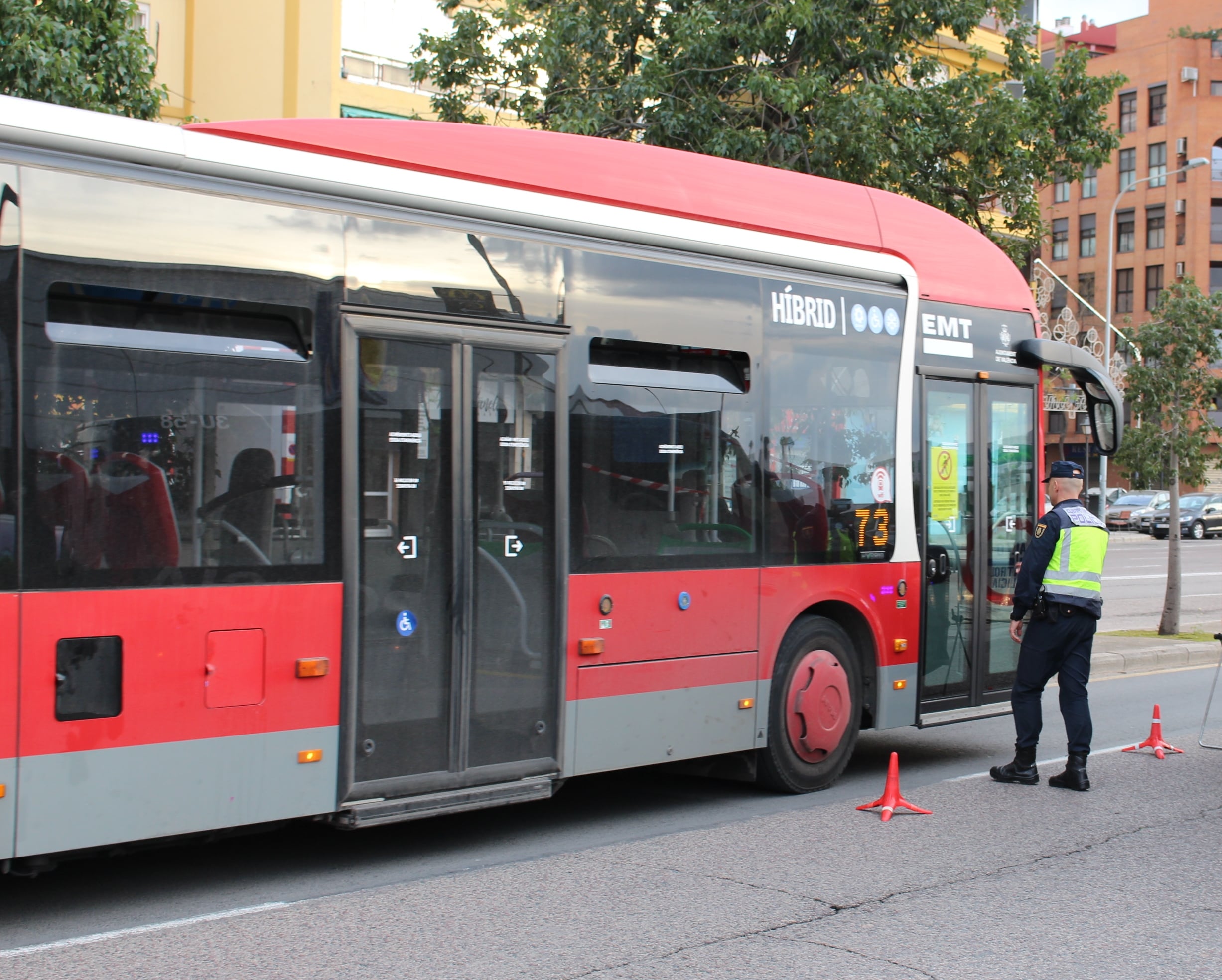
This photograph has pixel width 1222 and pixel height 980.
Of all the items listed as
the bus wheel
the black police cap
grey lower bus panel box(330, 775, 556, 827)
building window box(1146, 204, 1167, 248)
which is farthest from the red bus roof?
building window box(1146, 204, 1167, 248)

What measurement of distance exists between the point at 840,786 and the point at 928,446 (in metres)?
2.22

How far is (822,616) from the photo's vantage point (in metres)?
7.96

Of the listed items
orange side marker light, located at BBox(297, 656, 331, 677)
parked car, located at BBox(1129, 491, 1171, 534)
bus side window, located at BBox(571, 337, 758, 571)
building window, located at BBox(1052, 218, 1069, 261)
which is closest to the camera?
orange side marker light, located at BBox(297, 656, 331, 677)

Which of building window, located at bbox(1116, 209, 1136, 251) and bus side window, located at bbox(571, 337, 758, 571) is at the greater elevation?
building window, located at bbox(1116, 209, 1136, 251)

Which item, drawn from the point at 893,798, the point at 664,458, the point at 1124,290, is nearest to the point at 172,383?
the point at 664,458

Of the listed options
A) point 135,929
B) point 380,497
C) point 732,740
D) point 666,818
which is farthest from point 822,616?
point 135,929

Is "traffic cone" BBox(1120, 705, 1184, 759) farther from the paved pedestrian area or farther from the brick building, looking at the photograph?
the brick building

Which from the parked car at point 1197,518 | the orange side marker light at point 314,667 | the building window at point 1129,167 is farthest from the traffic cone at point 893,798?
the building window at point 1129,167

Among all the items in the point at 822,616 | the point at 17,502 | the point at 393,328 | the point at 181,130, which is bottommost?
the point at 822,616

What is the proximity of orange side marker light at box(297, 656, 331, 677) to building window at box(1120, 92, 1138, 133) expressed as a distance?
75.5m

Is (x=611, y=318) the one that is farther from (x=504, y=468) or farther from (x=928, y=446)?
(x=928, y=446)

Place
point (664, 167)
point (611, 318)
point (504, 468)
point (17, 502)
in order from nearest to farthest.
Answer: point (17, 502)
point (504, 468)
point (611, 318)
point (664, 167)

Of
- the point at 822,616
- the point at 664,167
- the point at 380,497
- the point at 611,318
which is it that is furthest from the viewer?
the point at 822,616

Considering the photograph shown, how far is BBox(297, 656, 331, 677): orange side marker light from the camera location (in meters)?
5.55
